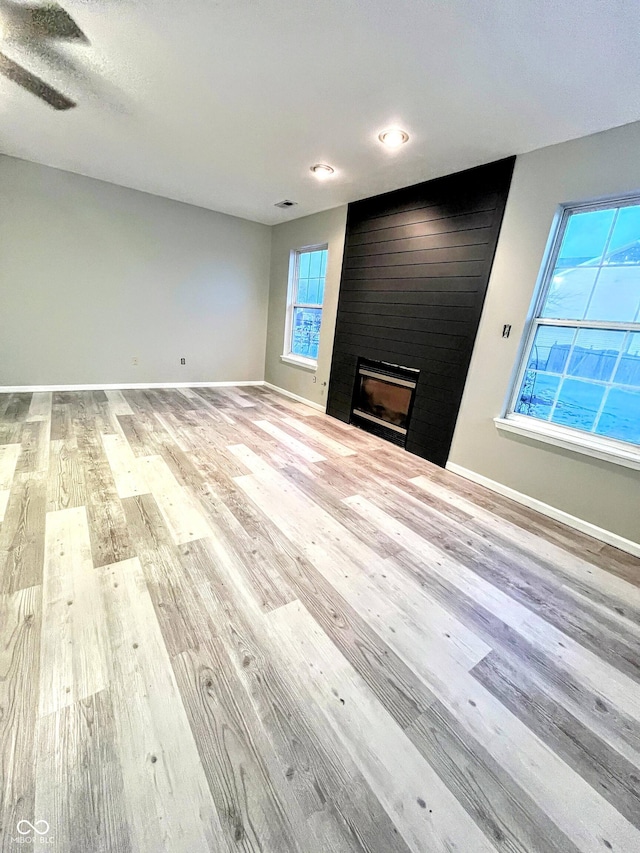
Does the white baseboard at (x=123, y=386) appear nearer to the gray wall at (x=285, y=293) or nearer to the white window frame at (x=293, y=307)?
the gray wall at (x=285, y=293)

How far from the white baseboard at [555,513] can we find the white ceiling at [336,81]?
2396mm

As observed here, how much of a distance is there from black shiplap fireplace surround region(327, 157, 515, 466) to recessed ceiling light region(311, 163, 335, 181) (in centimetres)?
69

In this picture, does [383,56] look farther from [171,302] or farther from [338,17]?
[171,302]

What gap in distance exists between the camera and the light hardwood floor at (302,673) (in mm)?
815

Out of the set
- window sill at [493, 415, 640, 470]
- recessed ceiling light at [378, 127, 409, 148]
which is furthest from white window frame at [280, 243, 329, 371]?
window sill at [493, 415, 640, 470]

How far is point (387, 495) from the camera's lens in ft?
8.02

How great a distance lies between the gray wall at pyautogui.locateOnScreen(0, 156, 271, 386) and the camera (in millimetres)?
3674

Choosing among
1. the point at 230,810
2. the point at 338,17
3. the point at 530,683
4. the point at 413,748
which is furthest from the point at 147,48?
the point at 530,683

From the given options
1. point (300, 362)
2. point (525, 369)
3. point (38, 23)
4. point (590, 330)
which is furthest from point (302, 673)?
point (300, 362)

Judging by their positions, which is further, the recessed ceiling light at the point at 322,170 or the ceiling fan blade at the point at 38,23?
the recessed ceiling light at the point at 322,170

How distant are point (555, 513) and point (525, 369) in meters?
1.09

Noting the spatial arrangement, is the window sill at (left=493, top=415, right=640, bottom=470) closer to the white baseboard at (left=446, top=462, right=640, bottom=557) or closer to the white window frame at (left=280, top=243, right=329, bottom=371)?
the white baseboard at (left=446, top=462, right=640, bottom=557)

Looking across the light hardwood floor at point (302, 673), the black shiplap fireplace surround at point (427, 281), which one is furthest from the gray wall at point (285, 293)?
the light hardwood floor at point (302, 673)

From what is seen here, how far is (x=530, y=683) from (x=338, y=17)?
2.85 meters
